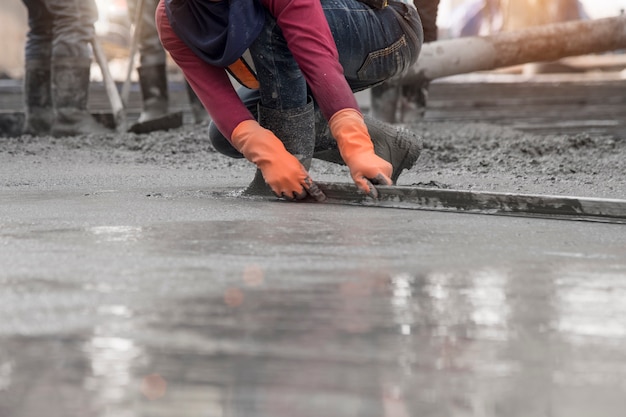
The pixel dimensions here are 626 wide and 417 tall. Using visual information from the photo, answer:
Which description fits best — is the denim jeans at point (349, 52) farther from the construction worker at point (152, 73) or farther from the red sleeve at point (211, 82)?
the construction worker at point (152, 73)

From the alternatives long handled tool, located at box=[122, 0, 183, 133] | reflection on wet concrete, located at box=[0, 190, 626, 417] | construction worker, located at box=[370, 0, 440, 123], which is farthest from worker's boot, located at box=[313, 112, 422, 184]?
long handled tool, located at box=[122, 0, 183, 133]

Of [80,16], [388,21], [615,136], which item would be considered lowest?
[615,136]

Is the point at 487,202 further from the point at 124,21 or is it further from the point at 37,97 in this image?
the point at 124,21

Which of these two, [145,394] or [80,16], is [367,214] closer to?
[145,394]

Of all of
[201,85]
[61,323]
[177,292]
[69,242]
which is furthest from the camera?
[201,85]

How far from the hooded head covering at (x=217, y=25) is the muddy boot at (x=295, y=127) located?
7.9 inches

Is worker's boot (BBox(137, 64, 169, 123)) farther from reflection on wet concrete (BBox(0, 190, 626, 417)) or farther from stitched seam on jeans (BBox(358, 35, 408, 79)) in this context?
reflection on wet concrete (BBox(0, 190, 626, 417))

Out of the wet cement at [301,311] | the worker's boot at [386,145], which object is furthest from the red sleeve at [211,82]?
the worker's boot at [386,145]

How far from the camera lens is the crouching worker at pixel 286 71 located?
2.78 m

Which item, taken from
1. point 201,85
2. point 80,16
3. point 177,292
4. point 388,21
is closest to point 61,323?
point 177,292

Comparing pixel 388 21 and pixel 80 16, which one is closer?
pixel 388 21

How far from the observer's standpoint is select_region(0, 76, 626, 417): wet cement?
1.21 meters

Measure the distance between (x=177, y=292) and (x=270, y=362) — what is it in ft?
1.36

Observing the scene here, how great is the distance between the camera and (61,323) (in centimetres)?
150
